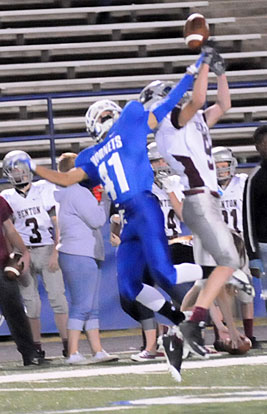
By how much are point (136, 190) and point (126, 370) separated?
1.29 meters

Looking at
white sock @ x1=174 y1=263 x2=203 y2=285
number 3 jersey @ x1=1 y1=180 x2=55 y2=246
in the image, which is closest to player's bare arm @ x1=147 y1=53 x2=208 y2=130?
white sock @ x1=174 y1=263 x2=203 y2=285

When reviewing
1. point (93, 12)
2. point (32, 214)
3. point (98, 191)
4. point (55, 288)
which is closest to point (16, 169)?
point (32, 214)

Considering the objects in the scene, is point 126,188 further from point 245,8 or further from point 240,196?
point 245,8

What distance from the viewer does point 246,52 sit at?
47.9 feet

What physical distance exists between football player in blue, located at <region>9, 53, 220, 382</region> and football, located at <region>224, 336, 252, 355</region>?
5.10 feet

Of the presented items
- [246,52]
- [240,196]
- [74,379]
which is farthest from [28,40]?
[74,379]

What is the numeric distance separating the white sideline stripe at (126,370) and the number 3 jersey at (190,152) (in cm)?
125

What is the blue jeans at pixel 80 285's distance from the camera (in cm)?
820

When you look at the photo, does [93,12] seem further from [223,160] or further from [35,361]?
[35,361]

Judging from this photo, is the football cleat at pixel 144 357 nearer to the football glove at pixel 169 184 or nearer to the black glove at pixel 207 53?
the football glove at pixel 169 184

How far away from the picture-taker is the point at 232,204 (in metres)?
8.78

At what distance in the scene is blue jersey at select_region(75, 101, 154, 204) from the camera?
6465 millimetres

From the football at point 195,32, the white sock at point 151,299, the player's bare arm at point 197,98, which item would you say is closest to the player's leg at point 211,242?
the white sock at point 151,299

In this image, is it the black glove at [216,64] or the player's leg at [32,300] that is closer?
the black glove at [216,64]
